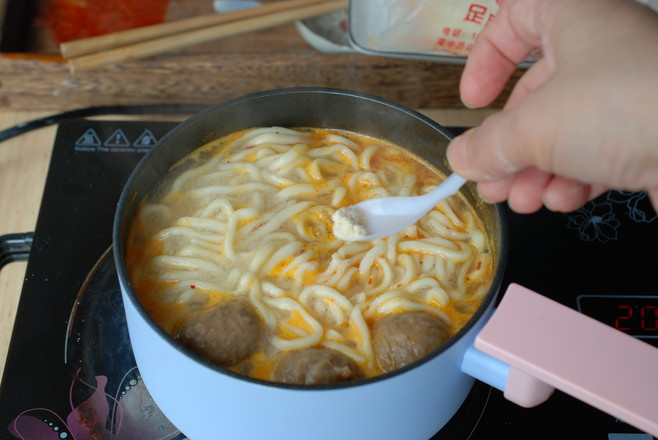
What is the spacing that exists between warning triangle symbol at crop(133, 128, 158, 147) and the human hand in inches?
50.3

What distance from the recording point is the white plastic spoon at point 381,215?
1.66 metres

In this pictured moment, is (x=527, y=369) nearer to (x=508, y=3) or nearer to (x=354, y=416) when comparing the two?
(x=354, y=416)

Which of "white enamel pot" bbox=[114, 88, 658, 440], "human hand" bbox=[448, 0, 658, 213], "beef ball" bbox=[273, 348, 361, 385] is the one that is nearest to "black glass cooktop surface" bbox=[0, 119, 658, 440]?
"white enamel pot" bbox=[114, 88, 658, 440]

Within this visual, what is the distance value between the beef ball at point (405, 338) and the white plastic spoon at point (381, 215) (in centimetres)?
22

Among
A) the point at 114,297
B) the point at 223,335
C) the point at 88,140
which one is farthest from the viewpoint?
the point at 88,140

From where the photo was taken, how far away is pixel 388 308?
5.62 feet

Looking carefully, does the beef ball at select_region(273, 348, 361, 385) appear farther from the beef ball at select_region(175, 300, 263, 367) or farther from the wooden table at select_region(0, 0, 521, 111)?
the wooden table at select_region(0, 0, 521, 111)

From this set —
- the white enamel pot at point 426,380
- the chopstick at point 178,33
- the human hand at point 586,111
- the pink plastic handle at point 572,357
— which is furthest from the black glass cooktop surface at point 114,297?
the human hand at point 586,111

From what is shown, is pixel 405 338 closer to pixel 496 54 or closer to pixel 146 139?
pixel 496 54

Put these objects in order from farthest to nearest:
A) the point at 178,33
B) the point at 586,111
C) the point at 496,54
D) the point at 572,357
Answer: the point at 178,33 → the point at 496,54 → the point at 572,357 → the point at 586,111

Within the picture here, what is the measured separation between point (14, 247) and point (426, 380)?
1.48m

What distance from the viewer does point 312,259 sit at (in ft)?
5.96

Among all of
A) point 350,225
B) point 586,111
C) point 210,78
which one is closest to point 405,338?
point 350,225

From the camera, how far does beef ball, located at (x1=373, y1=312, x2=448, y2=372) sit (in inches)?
60.5
